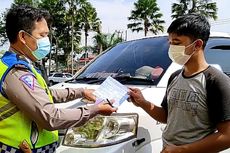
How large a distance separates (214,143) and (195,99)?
0.90ft

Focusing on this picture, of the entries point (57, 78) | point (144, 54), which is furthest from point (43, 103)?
point (57, 78)

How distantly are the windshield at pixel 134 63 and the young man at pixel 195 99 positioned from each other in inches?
29.0

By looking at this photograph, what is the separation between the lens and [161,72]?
3.09 meters

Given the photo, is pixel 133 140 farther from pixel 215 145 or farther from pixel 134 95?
pixel 215 145

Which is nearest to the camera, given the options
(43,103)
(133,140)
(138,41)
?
(43,103)

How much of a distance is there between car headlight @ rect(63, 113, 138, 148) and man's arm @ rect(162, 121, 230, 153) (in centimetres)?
51

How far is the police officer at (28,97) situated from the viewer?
1.96m

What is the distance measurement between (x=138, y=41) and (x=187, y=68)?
177 cm

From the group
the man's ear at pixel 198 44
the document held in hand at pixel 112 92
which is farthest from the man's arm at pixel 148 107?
the man's ear at pixel 198 44

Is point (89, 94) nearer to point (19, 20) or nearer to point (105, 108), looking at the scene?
point (105, 108)

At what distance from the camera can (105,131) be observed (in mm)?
2504

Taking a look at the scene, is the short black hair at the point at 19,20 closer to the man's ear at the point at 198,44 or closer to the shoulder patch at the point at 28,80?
the shoulder patch at the point at 28,80

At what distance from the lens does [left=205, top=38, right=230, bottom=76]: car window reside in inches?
138

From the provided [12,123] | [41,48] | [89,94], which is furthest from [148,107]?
[12,123]
